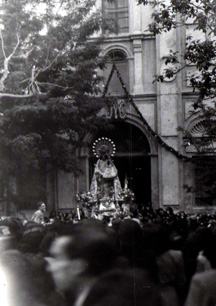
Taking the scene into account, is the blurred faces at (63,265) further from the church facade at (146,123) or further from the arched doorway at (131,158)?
the church facade at (146,123)

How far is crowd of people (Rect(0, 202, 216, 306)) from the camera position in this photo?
114 inches

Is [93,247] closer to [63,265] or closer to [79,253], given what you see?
[79,253]

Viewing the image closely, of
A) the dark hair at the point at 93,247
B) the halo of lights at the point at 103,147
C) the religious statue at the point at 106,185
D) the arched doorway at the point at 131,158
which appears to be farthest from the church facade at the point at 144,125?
the dark hair at the point at 93,247

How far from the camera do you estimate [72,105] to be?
1506cm

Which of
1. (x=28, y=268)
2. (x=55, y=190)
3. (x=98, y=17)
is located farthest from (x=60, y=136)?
(x=28, y=268)

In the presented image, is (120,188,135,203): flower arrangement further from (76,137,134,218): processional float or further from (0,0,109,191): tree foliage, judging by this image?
(0,0,109,191): tree foliage

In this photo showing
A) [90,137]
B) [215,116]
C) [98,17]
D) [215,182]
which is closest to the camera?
[215,182]

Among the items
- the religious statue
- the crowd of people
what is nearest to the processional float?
the religious statue

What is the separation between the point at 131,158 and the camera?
18.5m

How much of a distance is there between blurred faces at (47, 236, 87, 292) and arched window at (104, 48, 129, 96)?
47.7 feet

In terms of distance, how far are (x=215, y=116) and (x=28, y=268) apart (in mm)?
11296

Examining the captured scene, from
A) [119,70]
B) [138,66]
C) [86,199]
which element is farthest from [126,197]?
[138,66]

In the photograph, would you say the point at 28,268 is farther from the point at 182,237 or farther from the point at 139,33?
the point at 139,33

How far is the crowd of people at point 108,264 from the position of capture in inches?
114
